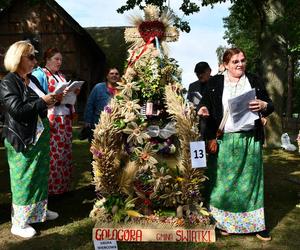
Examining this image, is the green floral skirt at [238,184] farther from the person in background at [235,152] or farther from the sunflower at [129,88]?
the sunflower at [129,88]

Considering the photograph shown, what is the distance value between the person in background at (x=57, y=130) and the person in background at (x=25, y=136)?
0.79m

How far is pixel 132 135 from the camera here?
3.95 meters

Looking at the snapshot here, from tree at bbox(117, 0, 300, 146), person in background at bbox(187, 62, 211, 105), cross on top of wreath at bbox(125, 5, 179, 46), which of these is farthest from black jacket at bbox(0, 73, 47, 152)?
tree at bbox(117, 0, 300, 146)

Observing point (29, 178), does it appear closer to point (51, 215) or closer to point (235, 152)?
point (51, 215)

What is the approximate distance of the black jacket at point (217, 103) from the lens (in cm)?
402

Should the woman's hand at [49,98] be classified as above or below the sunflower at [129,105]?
above

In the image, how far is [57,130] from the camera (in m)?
5.10

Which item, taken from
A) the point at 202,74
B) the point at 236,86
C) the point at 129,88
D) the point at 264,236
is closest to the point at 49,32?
the point at 202,74

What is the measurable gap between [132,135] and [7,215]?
1996 millimetres

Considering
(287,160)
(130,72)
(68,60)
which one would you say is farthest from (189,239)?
(68,60)

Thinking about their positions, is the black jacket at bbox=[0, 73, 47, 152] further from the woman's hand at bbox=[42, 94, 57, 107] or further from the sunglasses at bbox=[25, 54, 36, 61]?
the sunglasses at bbox=[25, 54, 36, 61]

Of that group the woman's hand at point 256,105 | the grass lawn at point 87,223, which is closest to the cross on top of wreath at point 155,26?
the woman's hand at point 256,105

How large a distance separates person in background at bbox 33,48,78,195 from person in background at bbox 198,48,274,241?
6.30 ft

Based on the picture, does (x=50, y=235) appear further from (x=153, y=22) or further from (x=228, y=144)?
(x=153, y=22)
